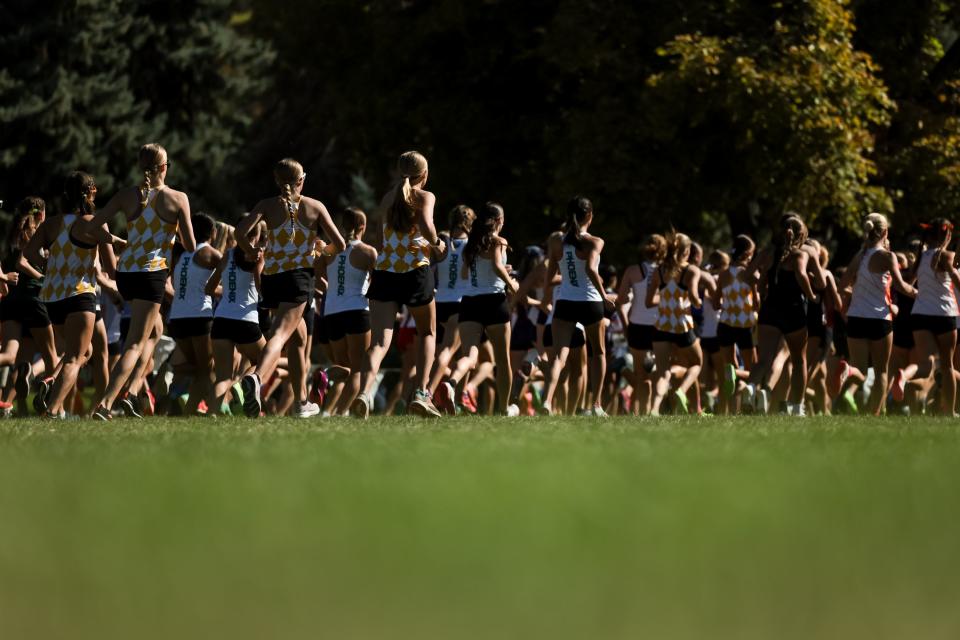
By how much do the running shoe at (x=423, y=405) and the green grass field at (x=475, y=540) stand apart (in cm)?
322

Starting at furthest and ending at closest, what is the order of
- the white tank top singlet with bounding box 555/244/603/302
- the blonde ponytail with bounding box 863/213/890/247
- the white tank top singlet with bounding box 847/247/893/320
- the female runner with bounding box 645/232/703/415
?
1. the female runner with bounding box 645/232/703/415
2. the white tank top singlet with bounding box 847/247/893/320
3. the blonde ponytail with bounding box 863/213/890/247
4. the white tank top singlet with bounding box 555/244/603/302

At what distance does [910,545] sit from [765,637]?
5.85ft

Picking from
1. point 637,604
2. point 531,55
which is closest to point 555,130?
point 531,55

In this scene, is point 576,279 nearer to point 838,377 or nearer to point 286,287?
point 286,287

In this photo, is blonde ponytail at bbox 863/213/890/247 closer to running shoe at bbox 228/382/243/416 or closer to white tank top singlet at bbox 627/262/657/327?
white tank top singlet at bbox 627/262/657/327

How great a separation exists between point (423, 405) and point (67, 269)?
3146 mm

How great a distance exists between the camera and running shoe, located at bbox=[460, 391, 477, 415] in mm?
17469

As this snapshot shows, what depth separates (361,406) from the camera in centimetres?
1334

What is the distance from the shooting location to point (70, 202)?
1379 centimetres

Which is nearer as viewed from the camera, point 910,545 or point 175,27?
point 910,545

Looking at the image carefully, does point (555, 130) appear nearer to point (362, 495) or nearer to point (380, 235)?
point (380, 235)

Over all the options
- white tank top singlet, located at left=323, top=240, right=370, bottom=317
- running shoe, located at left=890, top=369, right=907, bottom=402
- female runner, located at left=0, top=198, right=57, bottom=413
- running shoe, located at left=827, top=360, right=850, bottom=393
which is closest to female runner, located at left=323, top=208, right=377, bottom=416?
white tank top singlet, located at left=323, top=240, right=370, bottom=317

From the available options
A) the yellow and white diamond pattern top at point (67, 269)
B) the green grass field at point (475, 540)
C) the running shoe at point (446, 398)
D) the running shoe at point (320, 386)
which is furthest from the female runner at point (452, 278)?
the green grass field at point (475, 540)

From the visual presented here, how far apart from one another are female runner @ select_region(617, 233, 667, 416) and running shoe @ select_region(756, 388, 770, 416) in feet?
5.57
